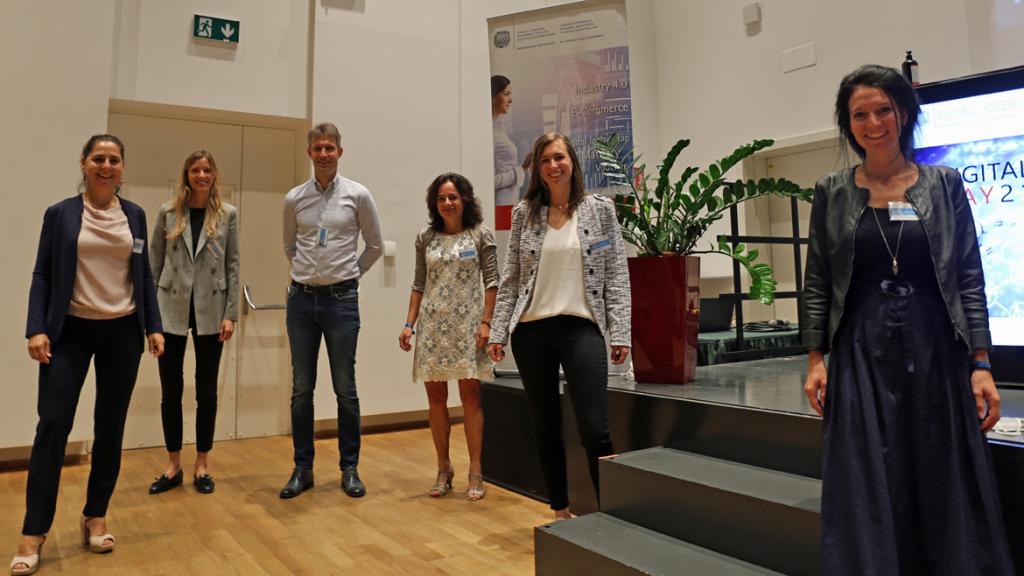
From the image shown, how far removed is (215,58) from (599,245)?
334 cm

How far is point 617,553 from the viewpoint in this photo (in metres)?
1.71

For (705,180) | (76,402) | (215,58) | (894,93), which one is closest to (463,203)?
(705,180)

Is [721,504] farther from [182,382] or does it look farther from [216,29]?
[216,29]

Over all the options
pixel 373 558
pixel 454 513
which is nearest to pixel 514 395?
pixel 454 513

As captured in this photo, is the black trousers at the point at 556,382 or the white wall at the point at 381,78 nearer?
the black trousers at the point at 556,382

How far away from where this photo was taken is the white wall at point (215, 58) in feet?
13.1

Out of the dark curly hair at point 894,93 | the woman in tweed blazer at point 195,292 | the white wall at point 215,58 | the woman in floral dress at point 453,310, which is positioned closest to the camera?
the dark curly hair at point 894,93

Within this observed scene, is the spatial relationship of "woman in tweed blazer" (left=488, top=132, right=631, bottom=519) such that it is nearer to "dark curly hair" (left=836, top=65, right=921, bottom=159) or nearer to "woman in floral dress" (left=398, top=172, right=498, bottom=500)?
"woman in floral dress" (left=398, top=172, right=498, bottom=500)

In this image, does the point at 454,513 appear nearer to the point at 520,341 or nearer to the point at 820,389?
the point at 520,341

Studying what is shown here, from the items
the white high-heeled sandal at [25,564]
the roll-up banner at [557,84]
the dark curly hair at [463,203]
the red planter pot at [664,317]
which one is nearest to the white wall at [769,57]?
the roll-up banner at [557,84]

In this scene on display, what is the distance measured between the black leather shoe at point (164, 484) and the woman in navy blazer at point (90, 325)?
2.28ft

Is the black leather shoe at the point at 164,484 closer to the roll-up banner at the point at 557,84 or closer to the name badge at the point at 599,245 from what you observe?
the roll-up banner at the point at 557,84

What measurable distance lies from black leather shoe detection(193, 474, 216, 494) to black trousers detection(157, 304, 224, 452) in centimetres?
13

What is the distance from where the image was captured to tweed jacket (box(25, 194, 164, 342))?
81.0 inches
